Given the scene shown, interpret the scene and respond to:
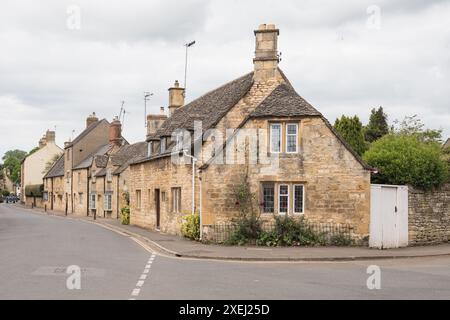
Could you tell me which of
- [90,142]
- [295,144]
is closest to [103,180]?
[90,142]

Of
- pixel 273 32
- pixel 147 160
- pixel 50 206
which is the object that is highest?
pixel 273 32

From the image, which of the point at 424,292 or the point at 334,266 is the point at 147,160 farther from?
the point at 424,292

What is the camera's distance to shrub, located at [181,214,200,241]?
2545 cm

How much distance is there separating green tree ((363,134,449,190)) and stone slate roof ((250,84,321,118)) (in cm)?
386

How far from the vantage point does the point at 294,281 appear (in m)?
14.2

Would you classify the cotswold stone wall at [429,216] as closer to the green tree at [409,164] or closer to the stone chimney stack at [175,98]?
the green tree at [409,164]

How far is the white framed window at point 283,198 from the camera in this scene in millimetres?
24562

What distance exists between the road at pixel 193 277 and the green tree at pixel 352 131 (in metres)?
15.6

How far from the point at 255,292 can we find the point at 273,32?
1685 centimetres

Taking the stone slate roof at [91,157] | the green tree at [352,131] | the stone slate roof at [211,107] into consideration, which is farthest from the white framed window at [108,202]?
the green tree at [352,131]

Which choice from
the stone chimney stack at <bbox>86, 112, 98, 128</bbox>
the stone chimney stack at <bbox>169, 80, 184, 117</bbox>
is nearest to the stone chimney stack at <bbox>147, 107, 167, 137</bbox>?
the stone chimney stack at <bbox>169, 80, 184, 117</bbox>

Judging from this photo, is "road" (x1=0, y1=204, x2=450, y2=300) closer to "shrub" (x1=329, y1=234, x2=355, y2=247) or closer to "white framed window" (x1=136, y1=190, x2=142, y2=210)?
"shrub" (x1=329, y1=234, x2=355, y2=247)

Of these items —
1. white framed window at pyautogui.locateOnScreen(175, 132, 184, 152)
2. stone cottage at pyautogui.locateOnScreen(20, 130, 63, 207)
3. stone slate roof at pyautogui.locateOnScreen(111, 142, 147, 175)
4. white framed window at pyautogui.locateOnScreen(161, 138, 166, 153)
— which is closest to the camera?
white framed window at pyautogui.locateOnScreen(175, 132, 184, 152)

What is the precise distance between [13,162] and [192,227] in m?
140
